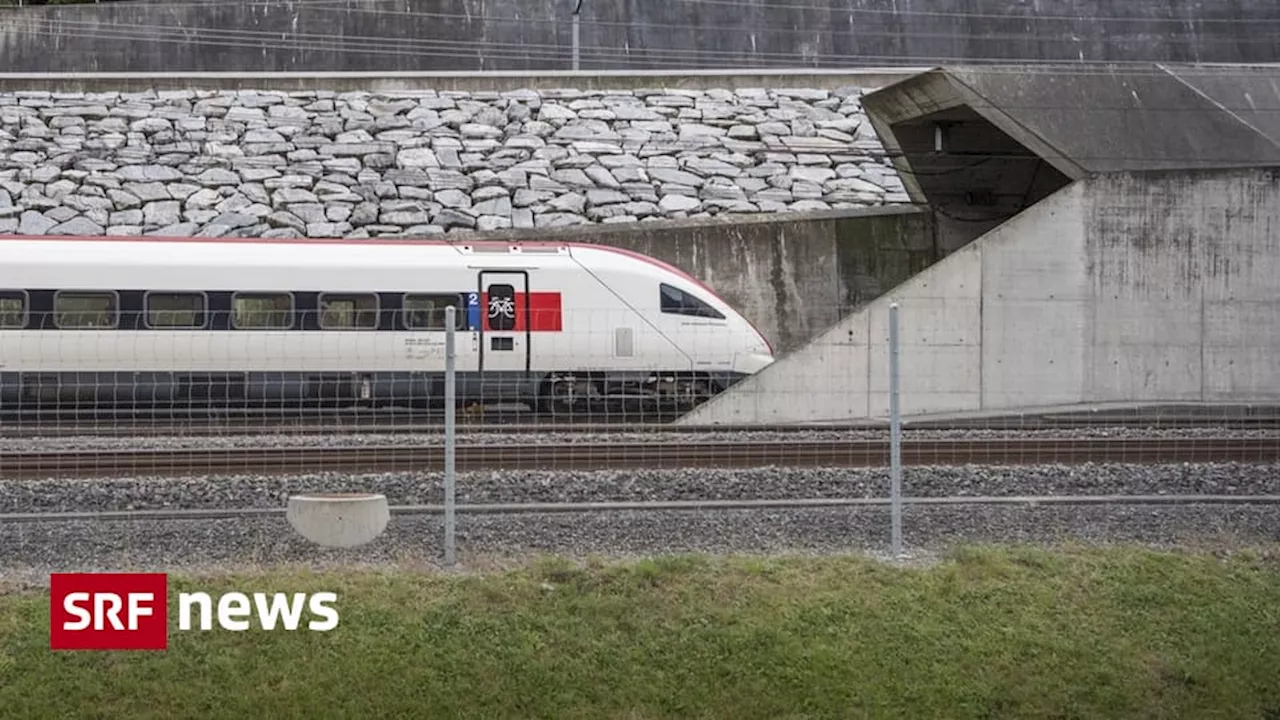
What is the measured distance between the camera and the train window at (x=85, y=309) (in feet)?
64.3

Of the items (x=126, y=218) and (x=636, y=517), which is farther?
(x=126, y=218)

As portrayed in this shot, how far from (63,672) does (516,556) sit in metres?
2.82

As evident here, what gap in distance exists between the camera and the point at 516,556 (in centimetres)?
859

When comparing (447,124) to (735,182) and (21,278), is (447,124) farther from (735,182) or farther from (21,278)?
(21,278)

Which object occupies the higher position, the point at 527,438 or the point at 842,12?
the point at 842,12

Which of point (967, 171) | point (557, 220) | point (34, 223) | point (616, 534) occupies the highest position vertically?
point (967, 171)

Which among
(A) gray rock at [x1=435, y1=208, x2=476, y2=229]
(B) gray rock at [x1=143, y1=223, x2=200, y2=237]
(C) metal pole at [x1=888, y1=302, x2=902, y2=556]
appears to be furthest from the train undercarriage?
(C) metal pole at [x1=888, y1=302, x2=902, y2=556]

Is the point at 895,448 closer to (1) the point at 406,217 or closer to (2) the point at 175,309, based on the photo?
(2) the point at 175,309

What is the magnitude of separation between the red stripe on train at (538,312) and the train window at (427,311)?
1.27 ft

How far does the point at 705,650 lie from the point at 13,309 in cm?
1569

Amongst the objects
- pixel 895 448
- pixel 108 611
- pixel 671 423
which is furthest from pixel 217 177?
pixel 895 448

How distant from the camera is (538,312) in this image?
811 inches

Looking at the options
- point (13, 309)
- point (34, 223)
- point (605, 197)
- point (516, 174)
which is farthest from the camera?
point (516, 174)

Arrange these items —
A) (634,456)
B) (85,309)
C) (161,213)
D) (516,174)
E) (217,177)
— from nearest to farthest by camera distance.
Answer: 1. (634,456)
2. (85,309)
3. (161,213)
4. (217,177)
5. (516,174)
